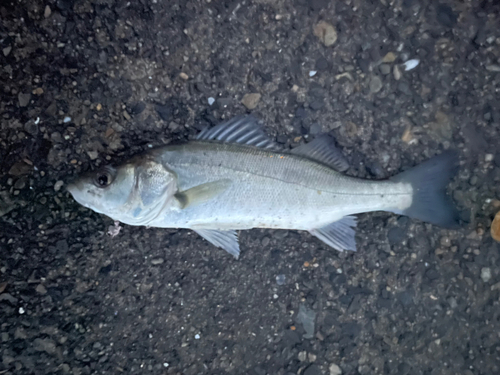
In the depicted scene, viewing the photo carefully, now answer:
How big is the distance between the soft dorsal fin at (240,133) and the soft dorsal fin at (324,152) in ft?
0.77

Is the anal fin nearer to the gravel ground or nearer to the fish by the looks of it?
the fish

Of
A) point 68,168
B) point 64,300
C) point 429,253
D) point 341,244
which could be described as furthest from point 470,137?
point 64,300

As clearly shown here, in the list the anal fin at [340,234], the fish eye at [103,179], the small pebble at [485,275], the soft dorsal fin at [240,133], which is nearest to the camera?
the fish eye at [103,179]

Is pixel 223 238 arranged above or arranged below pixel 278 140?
below

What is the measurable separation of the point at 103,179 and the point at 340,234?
1.65m

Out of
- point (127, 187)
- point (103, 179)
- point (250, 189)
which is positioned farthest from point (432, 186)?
point (103, 179)

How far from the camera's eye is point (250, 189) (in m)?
2.13

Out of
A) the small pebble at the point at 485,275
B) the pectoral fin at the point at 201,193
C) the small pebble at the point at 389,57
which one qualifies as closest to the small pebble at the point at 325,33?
the small pebble at the point at 389,57

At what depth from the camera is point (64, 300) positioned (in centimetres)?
231

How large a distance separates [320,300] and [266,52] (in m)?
1.86

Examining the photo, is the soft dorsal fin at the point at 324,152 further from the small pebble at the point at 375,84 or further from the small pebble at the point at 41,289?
the small pebble at the point at 41,289

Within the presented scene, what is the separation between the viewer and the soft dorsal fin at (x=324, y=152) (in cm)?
224

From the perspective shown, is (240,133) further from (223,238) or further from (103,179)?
(103,179)

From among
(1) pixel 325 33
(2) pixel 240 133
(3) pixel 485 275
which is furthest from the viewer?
(3) pixel 485 275
